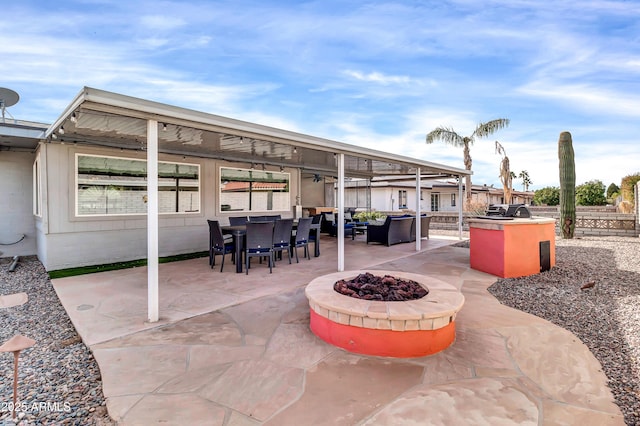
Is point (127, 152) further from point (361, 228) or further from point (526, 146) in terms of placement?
point (526, 146)

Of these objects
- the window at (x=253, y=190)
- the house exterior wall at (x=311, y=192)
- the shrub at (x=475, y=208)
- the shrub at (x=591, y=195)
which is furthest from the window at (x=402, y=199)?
the shrub at (x=591, y=195)

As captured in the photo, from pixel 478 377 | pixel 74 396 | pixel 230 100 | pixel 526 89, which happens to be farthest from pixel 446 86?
pixel 74 396

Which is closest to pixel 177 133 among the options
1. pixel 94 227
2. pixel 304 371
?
pixel 94 227

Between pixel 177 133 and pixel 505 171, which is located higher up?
pixel 505 171

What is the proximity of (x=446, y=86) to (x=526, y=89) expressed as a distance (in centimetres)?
250

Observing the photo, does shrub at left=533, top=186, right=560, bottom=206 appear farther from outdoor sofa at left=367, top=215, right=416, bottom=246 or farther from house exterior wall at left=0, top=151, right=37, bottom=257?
house exterior wall at left=0, top=151, right=37, bottom=257

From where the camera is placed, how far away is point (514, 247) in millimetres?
5465

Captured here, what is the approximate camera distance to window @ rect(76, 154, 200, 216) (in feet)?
20.6

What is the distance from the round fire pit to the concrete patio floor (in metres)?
0.09

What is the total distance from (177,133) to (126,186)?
259cm

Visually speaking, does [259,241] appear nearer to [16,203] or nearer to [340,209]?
[340,209]

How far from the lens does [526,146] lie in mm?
21219

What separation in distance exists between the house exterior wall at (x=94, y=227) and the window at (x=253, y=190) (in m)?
0.58

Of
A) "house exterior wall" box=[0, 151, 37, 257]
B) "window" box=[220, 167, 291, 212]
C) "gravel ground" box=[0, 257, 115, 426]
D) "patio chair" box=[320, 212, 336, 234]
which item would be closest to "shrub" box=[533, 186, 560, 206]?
"patio chair" box=[320, 212, 336, 234]
